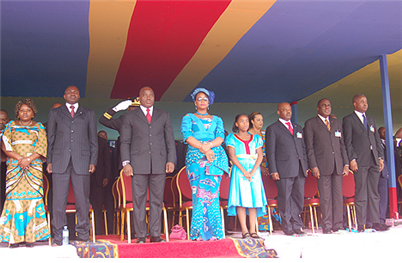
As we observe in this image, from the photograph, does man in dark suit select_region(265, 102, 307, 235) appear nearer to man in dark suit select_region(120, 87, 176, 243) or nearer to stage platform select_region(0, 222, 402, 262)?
stage platform select_region(0, 222, 402, 262)

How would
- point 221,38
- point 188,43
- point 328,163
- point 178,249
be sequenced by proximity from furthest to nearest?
point 188,43 → point 221,38 → point 328,163 → point 178,249

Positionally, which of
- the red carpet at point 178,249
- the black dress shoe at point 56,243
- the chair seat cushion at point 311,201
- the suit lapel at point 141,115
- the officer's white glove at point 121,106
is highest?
the officer's white glove at point 121,106

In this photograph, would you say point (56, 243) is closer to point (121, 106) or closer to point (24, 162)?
point (24, 162)

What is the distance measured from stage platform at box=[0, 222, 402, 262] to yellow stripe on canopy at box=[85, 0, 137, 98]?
2809 millimetres

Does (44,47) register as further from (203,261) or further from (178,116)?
(178,116)

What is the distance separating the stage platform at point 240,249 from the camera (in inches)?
166

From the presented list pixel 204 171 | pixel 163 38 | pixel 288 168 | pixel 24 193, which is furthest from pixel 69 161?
pixel 288 168

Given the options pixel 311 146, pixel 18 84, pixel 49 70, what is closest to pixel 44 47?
pixel 49 70

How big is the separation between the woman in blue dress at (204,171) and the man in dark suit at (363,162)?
2.01 m

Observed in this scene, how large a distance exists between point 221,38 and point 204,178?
8.05 ft

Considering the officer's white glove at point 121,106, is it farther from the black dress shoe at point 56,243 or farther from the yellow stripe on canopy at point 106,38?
the black dress shoe at point 56,243

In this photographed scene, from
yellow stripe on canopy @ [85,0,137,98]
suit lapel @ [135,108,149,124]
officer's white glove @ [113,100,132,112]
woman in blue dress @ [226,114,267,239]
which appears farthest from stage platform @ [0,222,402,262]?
yellow stripe on canopy @ [85,0,137,98]

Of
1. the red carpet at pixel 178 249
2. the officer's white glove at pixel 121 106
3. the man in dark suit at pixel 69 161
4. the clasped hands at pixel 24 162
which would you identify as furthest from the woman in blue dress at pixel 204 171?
the clasped hands at pixel 24 162

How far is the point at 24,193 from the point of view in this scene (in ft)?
15.0
